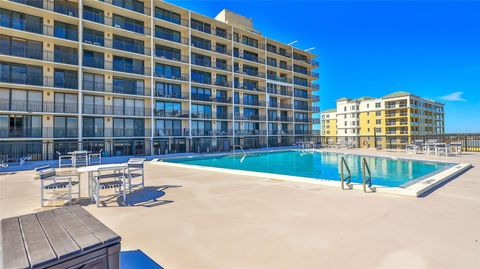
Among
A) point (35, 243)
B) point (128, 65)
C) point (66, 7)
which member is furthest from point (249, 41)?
point (35, 243)

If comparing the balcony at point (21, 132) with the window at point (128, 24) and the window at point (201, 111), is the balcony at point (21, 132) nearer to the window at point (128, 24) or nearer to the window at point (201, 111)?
the window at point (128, 24)

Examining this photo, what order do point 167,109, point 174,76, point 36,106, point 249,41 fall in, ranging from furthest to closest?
1. point 249,41
2. point 174,76
3. point 167,109
4. point 36,106

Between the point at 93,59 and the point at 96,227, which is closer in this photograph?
the point at 96,227

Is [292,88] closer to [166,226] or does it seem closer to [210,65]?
[210,65]

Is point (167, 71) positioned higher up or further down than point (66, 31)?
further down

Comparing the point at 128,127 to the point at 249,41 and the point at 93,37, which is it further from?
the point at 249,41

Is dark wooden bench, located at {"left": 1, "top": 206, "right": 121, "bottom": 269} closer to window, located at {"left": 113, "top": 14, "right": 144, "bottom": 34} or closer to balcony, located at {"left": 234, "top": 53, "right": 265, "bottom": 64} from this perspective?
window, located at {"left": 113, "top": 14, "right": 144, "bottom": 34}

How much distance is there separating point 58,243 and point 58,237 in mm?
138

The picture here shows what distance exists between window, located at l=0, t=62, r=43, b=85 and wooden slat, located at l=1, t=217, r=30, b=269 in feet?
70.9

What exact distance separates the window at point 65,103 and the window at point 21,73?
5.04 ft

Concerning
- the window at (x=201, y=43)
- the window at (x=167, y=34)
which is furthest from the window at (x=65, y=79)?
the window at (x=201, y=43)

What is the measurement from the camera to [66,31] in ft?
64.2

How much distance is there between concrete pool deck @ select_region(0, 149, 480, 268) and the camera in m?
2.93

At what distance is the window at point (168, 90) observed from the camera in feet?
79.5
